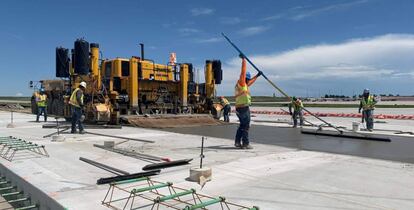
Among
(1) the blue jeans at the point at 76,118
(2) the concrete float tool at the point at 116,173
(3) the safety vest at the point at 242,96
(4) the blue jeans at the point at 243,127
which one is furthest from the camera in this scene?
(1) the blue jeans at the point at 76,118

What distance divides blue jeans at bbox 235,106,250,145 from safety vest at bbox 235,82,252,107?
11 centimetres

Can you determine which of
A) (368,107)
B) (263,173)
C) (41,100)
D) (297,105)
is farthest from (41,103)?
(263,173)

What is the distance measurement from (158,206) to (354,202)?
7.17 ft

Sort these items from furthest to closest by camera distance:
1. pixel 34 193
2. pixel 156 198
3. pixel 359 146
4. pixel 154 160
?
pixel 359 146
pixel 154 160
pixel 34 193
pixel 156 198

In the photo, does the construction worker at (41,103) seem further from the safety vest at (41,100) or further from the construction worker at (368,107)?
the construction worker at (368,107)

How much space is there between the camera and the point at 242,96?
9.48 metres

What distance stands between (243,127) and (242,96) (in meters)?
0.70

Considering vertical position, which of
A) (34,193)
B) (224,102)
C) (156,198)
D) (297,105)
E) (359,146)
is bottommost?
(34,193)

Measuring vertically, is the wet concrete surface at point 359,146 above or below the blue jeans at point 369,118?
below

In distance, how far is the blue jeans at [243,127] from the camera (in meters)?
9.24

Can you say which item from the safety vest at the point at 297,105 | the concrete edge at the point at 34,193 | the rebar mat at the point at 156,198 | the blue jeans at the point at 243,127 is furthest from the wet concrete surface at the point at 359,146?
the concrete edge at the point at 34,193

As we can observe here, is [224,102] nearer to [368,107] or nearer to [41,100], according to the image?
[368,107]

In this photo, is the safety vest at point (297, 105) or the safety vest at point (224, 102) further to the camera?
the safety vest at point (224, 102)

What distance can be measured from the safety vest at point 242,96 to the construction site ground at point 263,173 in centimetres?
103
